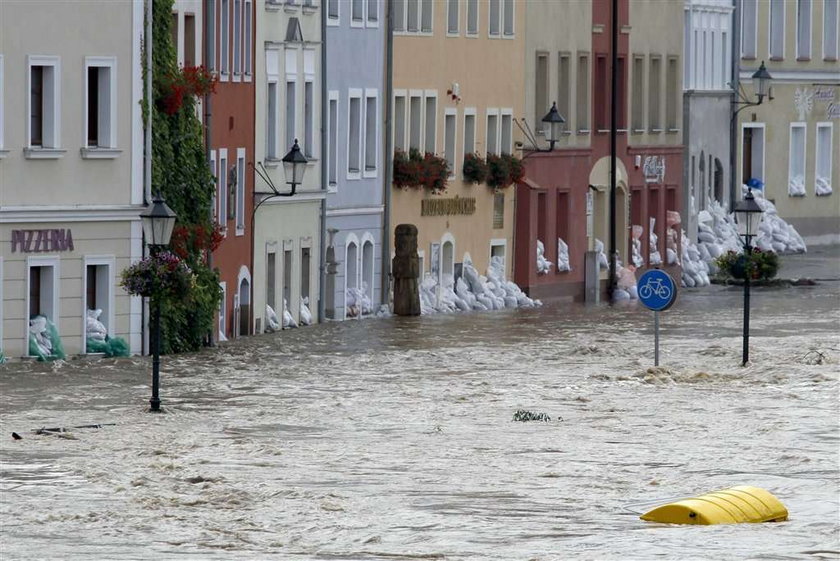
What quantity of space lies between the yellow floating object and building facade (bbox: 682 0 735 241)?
53864 mm

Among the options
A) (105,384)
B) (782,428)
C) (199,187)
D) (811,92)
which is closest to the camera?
(782,428)

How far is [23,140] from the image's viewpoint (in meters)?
42.4

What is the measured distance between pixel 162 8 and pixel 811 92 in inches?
1787

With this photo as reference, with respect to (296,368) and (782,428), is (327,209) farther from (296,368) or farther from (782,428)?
(782,428)

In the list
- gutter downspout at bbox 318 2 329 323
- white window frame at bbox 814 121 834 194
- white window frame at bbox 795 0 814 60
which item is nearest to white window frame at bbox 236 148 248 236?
gutter downspout at bbox 318 2 329 323

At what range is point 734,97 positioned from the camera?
3226 inches

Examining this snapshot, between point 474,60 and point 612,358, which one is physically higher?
point 474,60

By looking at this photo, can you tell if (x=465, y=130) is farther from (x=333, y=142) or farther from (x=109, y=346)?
(x=109, y=346)

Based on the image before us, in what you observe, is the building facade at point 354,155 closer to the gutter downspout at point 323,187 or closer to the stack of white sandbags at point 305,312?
the gutter downspout at point 323,187

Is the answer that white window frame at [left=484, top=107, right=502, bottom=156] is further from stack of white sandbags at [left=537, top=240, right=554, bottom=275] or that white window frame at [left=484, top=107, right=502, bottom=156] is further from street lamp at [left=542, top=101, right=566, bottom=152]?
stack of white sandbags at [left=537, top=240, right=554, bottom=275]

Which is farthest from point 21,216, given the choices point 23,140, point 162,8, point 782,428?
point 782,428

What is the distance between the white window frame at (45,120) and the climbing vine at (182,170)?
1569 millimetres

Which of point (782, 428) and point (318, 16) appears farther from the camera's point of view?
point (318, 16)

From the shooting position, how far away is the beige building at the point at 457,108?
60875mm
